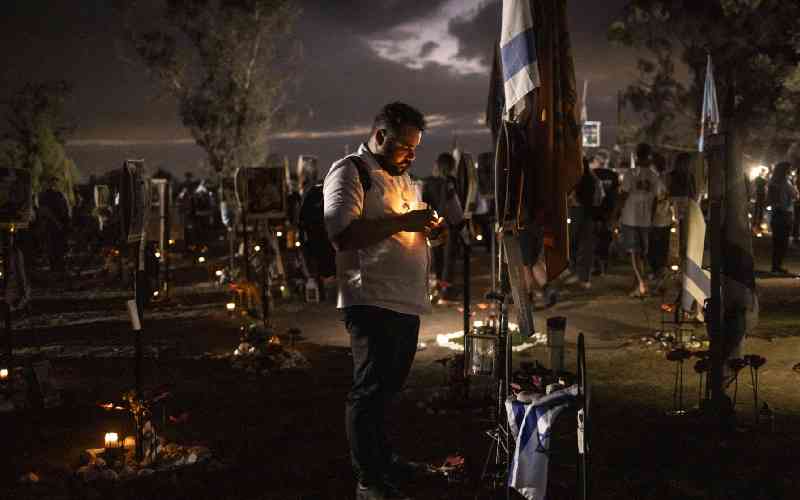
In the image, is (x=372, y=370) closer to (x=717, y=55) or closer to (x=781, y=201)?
(x=781, y=201)

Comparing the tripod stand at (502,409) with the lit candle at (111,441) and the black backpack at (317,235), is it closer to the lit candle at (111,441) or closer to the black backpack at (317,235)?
the black backpack at (317,235)

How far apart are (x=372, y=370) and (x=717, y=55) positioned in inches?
1369

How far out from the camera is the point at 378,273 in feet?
14.6

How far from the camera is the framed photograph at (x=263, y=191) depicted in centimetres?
1116

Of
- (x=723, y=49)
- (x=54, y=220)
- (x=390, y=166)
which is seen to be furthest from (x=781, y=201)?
(x=723, y=49)

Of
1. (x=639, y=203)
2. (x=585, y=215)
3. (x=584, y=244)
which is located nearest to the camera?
(x=639, y=203)

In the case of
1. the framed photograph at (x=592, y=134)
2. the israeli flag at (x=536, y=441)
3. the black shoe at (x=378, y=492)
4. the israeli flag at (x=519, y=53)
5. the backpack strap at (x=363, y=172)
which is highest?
the framed photograph at (x=592, y=134)

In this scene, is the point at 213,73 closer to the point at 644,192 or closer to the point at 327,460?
the point at 644,192

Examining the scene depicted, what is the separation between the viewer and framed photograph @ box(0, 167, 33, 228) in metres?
7.79

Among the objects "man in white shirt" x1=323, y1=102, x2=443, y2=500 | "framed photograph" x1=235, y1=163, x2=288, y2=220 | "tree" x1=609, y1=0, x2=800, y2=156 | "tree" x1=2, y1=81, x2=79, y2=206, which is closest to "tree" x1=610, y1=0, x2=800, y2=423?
"tree" x1=609, y1=0, x2=800, y2=156

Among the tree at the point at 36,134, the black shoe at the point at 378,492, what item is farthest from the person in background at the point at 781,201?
the tree at the point at 36,134

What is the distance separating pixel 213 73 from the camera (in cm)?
3544

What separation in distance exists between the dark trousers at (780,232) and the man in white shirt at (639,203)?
4.04 metres

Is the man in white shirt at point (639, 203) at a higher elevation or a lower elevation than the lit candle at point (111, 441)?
higher
